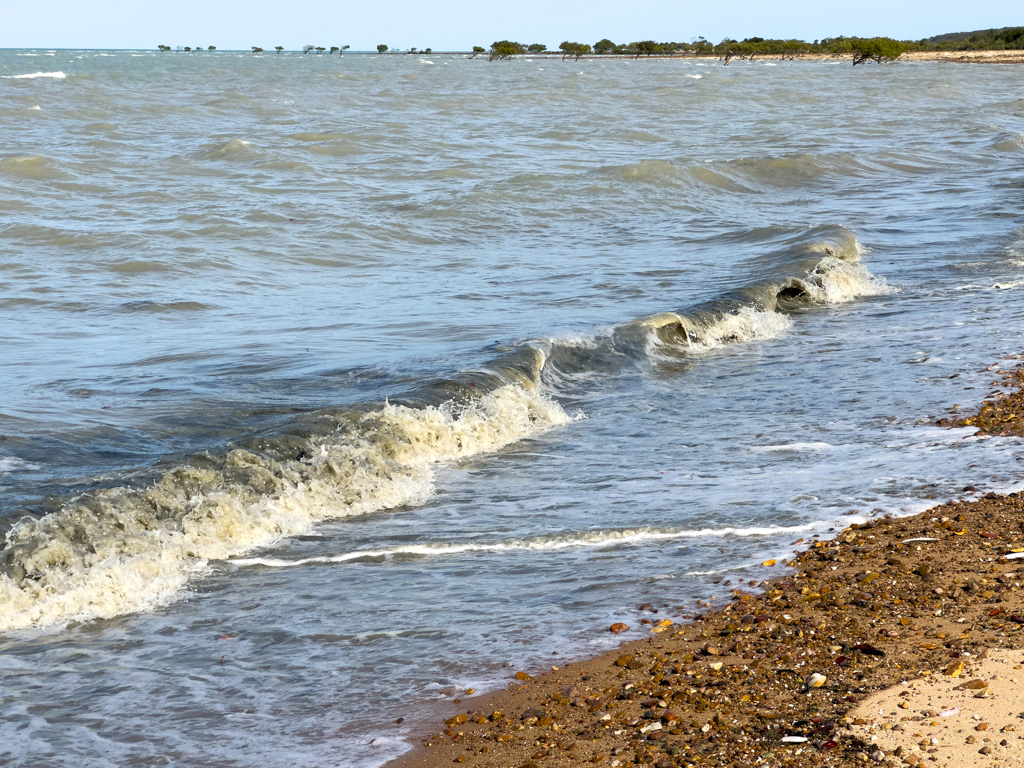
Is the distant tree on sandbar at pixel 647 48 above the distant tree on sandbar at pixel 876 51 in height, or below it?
above

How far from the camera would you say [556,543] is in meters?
5.25

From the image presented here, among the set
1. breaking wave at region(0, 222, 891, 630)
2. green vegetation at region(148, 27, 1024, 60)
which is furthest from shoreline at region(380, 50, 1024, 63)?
breaking wave at region(0, 222, 891, 630)

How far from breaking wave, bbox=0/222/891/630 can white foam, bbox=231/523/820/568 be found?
1 centimetres

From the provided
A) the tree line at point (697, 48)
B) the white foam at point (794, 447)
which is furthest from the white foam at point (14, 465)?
the tree line at point (697, 48)

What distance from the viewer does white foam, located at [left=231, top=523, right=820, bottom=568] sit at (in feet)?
17.0

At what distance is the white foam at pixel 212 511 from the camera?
4.90m

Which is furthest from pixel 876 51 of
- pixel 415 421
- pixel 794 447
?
pixel 415 421

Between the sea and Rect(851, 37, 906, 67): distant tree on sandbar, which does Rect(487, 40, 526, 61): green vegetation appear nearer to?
Rect(851, 37, 906, 67): distant tree on sandbar

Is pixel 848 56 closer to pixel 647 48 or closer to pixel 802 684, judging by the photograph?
pixel 647 48

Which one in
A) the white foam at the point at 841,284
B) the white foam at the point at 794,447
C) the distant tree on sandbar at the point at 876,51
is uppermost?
the distant tree on sandbar at the point at 876,51

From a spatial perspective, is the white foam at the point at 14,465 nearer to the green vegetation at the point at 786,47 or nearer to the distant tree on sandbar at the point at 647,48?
the green vegetation at the point at 786,47

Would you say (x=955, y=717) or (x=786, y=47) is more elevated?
(x=786, y=47)

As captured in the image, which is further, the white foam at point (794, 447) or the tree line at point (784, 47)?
the tree line at point (784, 47)

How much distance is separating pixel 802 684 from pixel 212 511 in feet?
11.5
